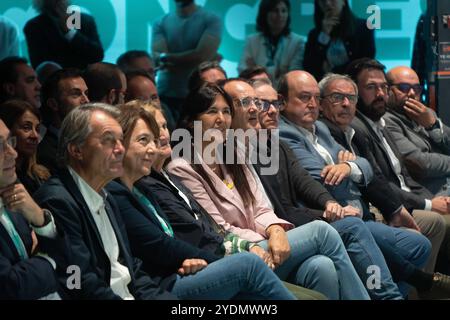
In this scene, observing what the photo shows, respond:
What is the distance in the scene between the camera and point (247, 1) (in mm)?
7008

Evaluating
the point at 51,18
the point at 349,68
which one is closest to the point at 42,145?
the point at 51,18

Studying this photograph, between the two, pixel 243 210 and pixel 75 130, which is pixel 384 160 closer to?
pixel 243 210

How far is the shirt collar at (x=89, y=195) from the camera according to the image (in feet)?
11.8

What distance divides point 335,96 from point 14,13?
7.53ft

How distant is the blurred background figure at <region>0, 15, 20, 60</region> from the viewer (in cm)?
629

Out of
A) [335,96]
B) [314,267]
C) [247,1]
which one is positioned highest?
[247,1]

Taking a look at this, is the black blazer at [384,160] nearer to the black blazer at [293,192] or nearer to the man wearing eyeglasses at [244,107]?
the black blazer at [293,192]

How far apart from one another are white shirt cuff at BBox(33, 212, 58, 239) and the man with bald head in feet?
10.5

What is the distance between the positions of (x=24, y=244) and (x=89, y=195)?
313 mm

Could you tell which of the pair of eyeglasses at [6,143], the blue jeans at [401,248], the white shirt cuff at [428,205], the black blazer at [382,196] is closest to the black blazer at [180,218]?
the pair of eyeglasses at [6,143]

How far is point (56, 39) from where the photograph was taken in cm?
621

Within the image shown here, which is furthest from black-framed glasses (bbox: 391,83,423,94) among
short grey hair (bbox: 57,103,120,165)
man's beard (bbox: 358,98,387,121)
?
short grey hair (bbox: 57,103,120,165)
